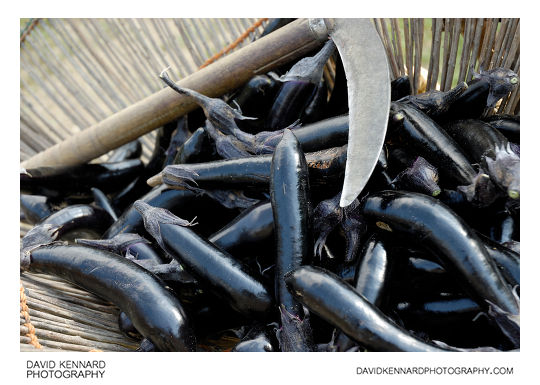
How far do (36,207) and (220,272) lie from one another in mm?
1004

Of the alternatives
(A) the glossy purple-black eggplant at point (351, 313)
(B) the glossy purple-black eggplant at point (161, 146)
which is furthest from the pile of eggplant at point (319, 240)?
(B) the glossy purple-black eggplant at point (161, 146)

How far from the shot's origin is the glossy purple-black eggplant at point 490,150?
1185mm

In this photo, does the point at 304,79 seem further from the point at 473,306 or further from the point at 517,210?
the point at 473,306

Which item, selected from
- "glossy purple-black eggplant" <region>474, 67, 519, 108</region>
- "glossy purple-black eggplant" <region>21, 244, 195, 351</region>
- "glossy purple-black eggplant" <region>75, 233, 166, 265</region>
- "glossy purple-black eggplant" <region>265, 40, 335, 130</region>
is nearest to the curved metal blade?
"glossy purple-black eggplant" <region>265, 40, 335, 130</region>

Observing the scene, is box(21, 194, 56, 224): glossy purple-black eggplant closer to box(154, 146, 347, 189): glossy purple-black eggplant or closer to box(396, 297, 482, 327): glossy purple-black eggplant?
box(154, 146, 347, 189): glossy purple-black eggplant

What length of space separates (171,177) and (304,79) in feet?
1.74

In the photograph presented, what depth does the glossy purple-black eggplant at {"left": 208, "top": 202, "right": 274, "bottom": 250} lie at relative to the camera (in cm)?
129

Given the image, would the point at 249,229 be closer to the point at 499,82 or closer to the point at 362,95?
the point at 362,95

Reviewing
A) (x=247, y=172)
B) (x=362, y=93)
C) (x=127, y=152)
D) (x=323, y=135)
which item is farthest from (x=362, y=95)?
(x=127, y=152)

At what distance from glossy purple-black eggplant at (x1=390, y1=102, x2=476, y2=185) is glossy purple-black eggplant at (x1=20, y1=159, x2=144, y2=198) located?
1.08m

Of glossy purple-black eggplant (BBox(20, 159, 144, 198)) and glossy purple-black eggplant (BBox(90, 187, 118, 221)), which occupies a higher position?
glossy purple-black eggplant (BBox(20, 159, 144, 198))

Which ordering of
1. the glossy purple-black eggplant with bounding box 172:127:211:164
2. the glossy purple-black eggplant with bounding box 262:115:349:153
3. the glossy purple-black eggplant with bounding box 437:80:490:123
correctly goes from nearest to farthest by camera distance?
the glossy purple-black eggplant with bounding box 262:115:349:153, the glossy purple-black eggplant with bounding box 437:80:490:123, the glossy purple-black eggplant with bounding box 172:127:211:164

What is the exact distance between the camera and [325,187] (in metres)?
1.35
